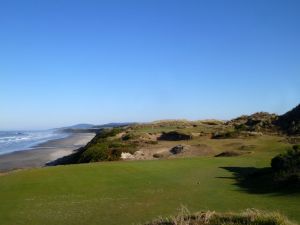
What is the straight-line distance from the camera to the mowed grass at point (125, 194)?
15.0 m

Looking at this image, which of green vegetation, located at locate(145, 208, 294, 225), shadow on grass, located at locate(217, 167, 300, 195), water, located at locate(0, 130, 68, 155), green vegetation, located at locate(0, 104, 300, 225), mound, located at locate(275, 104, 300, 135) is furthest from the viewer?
water, located at locate(0, 130, 68, 155)

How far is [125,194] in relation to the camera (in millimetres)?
18672

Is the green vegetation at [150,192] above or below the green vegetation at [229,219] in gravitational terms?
below

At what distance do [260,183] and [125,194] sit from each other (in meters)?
6.26

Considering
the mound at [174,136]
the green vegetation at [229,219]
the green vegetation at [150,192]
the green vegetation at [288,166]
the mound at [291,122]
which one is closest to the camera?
the green vegetation at [229,219]

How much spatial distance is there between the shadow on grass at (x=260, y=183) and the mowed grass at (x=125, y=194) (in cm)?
43

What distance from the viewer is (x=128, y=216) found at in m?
14.7

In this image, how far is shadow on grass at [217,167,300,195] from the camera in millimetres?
17922

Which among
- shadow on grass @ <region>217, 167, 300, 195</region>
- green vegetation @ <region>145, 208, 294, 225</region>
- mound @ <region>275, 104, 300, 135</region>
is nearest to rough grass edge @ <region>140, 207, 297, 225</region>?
green vegetation @ <region>145, 208, 294, 225</region>

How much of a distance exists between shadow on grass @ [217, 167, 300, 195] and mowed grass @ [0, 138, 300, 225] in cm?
43

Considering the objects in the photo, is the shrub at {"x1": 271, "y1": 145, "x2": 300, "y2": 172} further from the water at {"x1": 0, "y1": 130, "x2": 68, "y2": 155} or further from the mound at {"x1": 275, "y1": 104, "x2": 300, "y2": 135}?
the water at {"x1": 0, "y1": 130, "x2": 68, "y2": 155}

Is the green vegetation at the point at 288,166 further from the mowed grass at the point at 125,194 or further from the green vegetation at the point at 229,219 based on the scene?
the green vegetation at the point at 229,219

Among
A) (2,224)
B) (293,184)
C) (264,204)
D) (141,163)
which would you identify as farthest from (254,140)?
(2,224)

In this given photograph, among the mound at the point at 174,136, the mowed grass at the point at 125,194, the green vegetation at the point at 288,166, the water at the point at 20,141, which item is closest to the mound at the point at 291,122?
the mound at the point at 174,136
